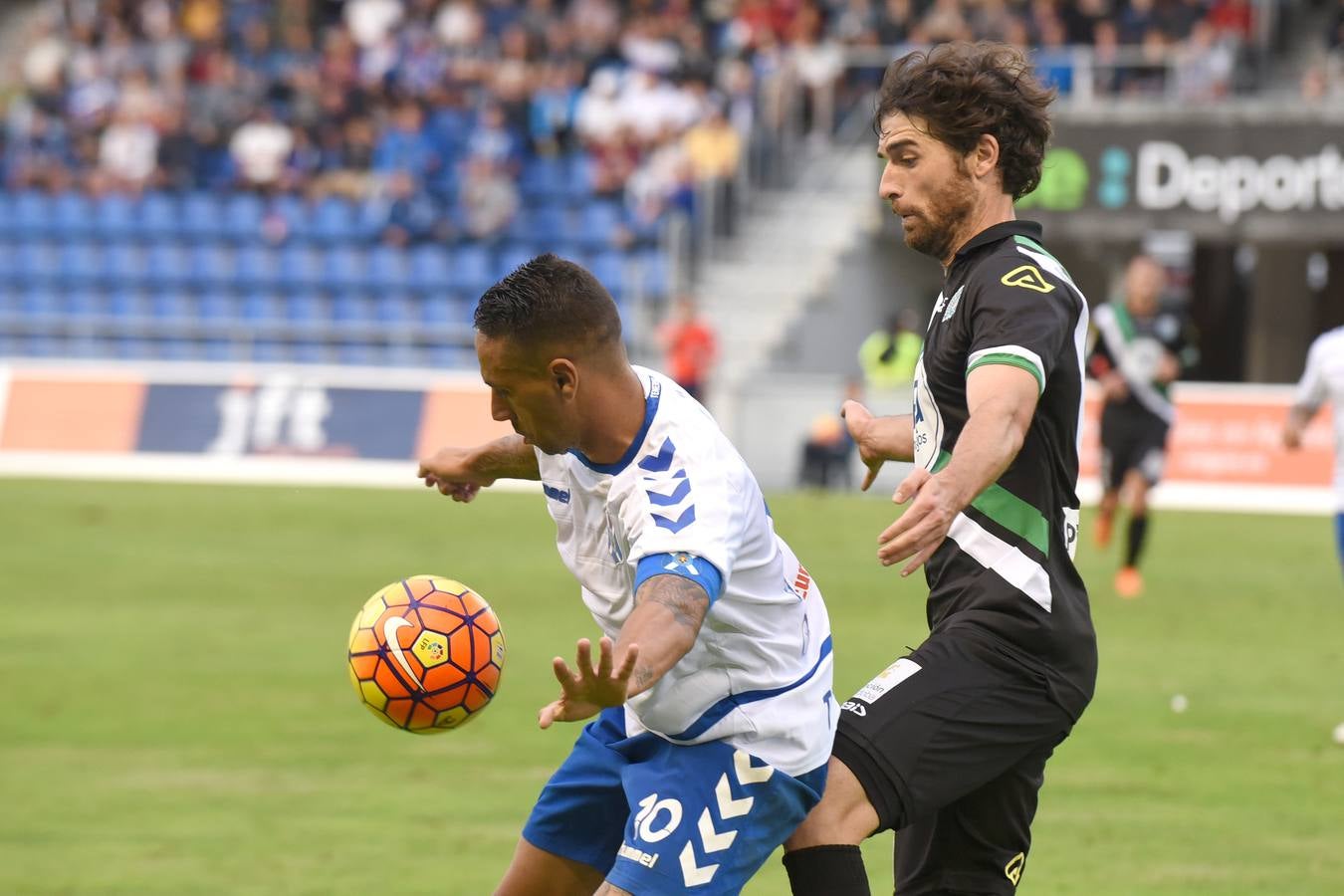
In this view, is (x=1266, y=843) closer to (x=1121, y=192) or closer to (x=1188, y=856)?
(x=1188, y=856)

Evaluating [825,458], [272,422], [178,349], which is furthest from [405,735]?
[178,349]

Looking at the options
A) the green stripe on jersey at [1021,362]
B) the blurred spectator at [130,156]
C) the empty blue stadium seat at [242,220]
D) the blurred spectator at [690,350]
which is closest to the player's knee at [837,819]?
the green stripe on jersey at [1021,362]

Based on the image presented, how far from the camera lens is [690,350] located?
2303 cm

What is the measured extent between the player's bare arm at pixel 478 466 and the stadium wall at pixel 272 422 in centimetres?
1669

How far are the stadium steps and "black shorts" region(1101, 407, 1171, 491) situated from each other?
38.8 feet

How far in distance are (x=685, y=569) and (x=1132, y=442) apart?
Answer: 456 inches

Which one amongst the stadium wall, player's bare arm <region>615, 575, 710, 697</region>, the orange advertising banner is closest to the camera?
player's bare arm <region>615, 575, 710, 697</region>

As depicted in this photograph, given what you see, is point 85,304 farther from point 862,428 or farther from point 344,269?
point 862,428

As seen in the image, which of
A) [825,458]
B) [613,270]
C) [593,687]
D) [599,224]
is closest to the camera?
[593,687]

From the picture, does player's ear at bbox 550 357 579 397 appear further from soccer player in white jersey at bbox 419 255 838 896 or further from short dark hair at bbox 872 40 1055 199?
short dark hair at bbox 872 40 1055 199

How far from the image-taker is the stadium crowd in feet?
87.4

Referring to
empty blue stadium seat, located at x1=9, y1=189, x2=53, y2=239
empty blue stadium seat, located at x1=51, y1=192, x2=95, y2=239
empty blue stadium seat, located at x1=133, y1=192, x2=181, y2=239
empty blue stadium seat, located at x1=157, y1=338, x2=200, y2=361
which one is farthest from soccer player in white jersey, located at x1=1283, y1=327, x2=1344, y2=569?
empty blue stadium seat, located at x1=9, y1=189, x2=53, y2=239

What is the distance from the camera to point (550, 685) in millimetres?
10281

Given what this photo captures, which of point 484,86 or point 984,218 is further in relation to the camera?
point 484,86
